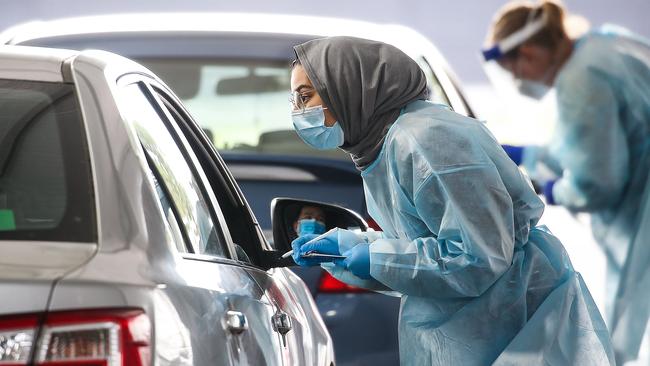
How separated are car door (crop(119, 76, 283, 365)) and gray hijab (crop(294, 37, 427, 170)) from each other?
0.39 m

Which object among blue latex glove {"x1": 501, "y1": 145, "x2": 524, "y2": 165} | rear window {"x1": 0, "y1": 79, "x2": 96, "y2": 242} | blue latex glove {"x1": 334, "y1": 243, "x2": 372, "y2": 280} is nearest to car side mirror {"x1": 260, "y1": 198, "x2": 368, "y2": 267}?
blue latex glove {"x1": 334, "y1": 243, "x2": 372, "y2": 280}

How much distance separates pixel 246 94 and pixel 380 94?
9.42ft

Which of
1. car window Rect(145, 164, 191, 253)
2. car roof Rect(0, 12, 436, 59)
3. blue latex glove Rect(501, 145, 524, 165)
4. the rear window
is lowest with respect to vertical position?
blue latex glove Rect(501, 145, 524, 165)

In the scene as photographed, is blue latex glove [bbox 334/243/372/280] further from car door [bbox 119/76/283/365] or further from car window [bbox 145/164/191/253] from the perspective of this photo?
car window [bbox 145/164/191/253]

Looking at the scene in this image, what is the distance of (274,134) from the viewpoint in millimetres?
6277

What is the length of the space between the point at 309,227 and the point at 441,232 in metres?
0.48

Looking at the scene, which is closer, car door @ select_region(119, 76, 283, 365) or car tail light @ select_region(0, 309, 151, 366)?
car tail light @ select_region(0, 309, 151, 366)

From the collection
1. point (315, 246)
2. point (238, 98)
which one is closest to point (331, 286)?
point (238, 98)

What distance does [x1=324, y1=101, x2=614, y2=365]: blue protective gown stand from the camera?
11.4ft

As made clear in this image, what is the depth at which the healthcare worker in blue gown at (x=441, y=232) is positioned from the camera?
348cm

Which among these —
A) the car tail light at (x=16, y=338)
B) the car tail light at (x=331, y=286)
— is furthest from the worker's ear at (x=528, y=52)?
the car tail light at (x=16, y=338)

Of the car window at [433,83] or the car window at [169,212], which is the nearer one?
the car window at [169,212]

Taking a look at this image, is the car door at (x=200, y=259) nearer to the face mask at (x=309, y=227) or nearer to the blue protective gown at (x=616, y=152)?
the face mask at (x=309, y=227)

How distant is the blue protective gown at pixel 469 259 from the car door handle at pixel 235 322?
35.1 inches
